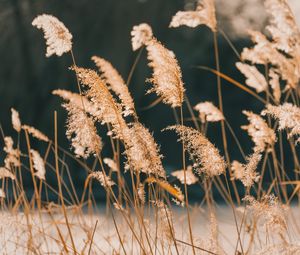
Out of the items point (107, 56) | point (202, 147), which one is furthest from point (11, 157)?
point (107, 56)

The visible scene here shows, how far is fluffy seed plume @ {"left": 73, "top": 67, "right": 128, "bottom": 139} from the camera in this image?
125 cm

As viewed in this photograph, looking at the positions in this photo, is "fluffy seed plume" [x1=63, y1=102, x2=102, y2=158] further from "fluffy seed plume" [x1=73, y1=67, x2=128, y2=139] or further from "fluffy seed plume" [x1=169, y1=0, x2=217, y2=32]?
"fluffy seed plume" [x1=169, y1=0, x2=217, y2=32]

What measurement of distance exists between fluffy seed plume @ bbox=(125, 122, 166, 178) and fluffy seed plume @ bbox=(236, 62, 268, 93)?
2.63ft

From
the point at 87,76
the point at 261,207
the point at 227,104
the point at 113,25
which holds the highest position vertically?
the point at 113,25

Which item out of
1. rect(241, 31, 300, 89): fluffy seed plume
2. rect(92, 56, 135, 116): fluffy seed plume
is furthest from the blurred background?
rect(92, 56, 135, 116): fluffy seed plume

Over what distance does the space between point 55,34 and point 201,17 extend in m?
0.54

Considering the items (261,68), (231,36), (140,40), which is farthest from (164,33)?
(140,40)

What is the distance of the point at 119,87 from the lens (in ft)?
4.55

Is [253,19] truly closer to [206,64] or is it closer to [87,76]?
[206,64]

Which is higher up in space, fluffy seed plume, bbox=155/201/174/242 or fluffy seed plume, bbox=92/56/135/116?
fluffy seed plume, bbox=92/56/135/116

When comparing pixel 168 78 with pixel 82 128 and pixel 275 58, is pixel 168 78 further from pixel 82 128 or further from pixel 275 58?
pixel 275 58

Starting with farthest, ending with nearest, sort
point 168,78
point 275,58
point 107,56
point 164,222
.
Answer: point 107,56 < point 275,58 < point 164,222 < point 168,78

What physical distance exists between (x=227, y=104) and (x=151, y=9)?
128 centimetres

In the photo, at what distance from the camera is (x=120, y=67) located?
682 cm
